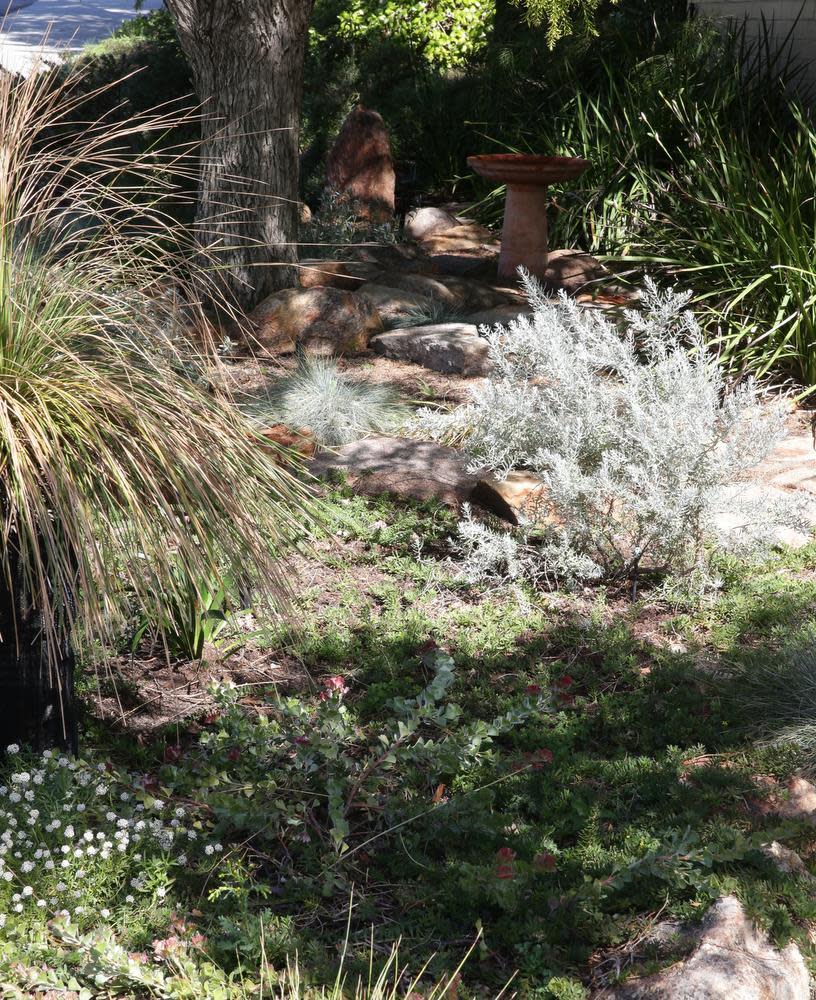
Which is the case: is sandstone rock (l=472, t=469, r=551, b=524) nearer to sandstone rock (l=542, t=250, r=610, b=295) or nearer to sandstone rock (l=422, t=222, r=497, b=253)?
sandstone rock (l=542, t=250, r=610, b=295)

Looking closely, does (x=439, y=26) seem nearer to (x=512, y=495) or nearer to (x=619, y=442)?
(x=512, y=495)

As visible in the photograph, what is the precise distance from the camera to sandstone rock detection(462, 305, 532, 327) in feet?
23.8

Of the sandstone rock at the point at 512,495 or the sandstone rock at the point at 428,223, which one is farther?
the sandstone rock at the point at 428,223

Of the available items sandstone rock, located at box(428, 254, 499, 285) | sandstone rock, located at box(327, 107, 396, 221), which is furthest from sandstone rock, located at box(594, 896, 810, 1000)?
sandstone rock, located at box(327, 107, 396, 221)

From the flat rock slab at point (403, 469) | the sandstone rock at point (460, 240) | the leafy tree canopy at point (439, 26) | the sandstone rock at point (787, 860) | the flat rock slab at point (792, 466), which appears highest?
the leafy tree canopy at point (439, 26)

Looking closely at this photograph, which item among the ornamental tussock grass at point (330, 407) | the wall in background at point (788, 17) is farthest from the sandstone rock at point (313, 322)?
the wall in background at point (788, 17)

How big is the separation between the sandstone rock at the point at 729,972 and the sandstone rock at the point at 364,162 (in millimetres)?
8668

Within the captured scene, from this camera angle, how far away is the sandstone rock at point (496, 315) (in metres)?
7.25

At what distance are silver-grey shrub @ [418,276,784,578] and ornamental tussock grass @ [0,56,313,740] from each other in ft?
4.78

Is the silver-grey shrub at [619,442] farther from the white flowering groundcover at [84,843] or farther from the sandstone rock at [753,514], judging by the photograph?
the white flowering groundcover at [84,843]

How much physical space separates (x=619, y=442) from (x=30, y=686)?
241cm

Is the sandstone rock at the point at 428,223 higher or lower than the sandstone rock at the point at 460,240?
higher

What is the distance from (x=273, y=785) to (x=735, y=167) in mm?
5664

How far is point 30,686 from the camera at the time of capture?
110 inches
